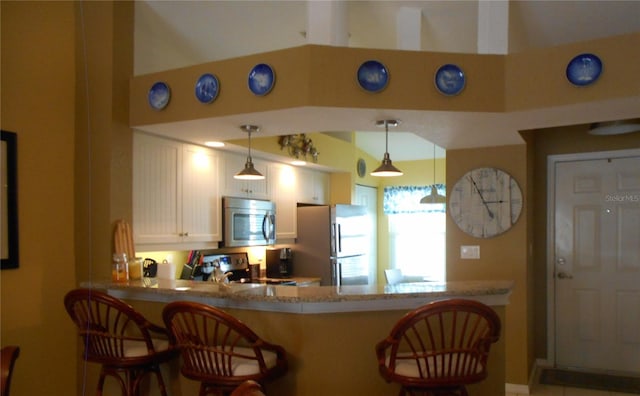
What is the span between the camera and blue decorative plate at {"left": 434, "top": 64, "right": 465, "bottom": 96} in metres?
2.70

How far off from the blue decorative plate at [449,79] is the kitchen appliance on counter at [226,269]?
7.48 ft

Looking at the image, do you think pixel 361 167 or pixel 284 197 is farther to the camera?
pixel 361 167

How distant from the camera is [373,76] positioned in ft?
8.71

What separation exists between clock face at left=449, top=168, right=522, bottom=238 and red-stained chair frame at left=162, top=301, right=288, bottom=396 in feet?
7.72

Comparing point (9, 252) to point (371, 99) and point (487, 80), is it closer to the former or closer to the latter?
point (371, 99)

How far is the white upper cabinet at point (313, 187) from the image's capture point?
5.44 meters

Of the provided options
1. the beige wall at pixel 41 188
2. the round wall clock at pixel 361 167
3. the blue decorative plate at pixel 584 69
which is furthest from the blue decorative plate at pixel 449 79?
the round wall clock at pixel 361 167

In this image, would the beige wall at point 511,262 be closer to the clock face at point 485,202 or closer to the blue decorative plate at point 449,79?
the clock face at point 485,202

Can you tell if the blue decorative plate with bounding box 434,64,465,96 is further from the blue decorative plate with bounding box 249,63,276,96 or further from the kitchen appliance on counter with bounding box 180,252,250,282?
the kitchen appliance on counter with bounding box 180,252,250,282

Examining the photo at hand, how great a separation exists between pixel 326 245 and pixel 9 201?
3096 mm

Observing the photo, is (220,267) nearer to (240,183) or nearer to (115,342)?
(240,183)

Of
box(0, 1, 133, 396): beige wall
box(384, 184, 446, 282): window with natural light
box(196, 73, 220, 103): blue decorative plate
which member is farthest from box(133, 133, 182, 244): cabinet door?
box(384, 184, 446, 282): window with natural light

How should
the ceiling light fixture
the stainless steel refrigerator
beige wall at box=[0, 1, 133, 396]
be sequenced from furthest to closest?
the stainless steel refrigerator < the ceiling light fixture < beige wall at box=[0, 1, 133, 396]

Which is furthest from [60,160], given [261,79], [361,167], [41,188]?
[361,167]
